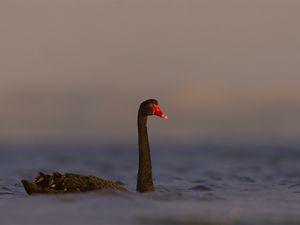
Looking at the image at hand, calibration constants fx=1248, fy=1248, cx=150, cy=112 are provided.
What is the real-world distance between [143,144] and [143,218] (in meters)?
3.42

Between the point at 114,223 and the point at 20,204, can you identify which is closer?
the point at 114,223

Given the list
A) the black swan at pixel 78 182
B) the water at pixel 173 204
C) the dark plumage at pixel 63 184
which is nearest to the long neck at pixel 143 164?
the black swan at pixel 78 182

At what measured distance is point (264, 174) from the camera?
1134 inches

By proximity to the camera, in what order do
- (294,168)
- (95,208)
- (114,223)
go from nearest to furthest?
(114,223) → (95,208) → (294,168)

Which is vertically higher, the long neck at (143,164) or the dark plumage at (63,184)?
the long neck at (143,164)

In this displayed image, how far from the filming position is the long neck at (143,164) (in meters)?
19.4

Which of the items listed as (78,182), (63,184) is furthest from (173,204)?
(63,184)

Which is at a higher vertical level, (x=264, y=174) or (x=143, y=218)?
(x=264, y=174)

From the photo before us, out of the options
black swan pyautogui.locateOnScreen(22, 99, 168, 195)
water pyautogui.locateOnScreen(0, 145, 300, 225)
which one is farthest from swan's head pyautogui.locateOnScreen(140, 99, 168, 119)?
water pyautogui.locateOnScreen(0, 145, 300, 225)

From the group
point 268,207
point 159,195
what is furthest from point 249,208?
point 159,195

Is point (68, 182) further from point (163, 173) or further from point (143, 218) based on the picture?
point (163, 173)

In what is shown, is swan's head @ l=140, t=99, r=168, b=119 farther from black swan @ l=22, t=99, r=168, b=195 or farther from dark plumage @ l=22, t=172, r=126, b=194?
dark plumage @ l=22, t=172, r=126, b=194

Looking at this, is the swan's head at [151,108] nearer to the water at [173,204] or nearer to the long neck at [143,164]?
the long neck at [143,164]

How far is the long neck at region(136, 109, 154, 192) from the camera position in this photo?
19.4 metres
